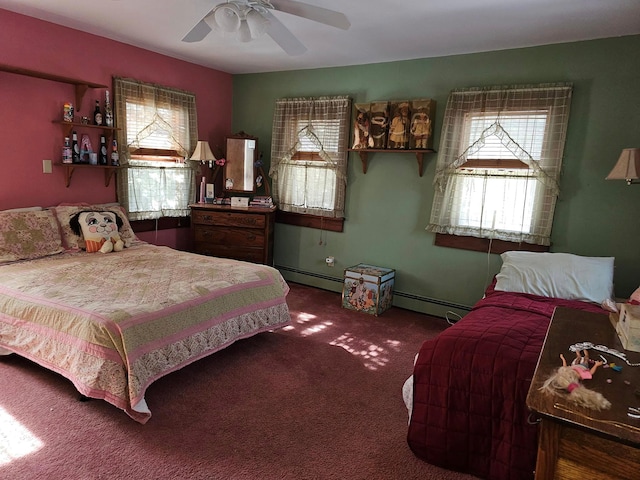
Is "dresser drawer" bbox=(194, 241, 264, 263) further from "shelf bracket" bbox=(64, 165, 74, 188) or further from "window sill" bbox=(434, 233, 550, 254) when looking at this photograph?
"window sill" bbox=(434, 233, 550, 254)

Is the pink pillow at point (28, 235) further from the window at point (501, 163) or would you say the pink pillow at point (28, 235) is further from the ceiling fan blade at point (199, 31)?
the window at point (501, 163)

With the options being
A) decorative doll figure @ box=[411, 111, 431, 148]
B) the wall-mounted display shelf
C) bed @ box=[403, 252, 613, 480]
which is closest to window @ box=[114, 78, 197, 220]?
the wall-mounted display shelf

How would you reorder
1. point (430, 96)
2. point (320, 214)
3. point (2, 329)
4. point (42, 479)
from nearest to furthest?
point (42, 479) < point (2, 329) < point (430, 96) < point (320, 214)

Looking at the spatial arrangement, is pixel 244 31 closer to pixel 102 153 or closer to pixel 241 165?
pixel 102 153

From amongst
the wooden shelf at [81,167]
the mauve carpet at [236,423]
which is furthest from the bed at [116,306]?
the wooden shelf at [81,167]

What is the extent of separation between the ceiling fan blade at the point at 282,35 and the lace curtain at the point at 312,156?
149 cm

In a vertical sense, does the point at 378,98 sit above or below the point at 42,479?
above

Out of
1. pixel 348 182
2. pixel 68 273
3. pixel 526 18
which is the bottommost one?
pixel 68 273

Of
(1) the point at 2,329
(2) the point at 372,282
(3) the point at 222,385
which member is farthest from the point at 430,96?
(1) the point at 2,329

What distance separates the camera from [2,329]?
2578mm

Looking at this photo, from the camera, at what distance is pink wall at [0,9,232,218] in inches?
127

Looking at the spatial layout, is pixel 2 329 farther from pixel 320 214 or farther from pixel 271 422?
pixel 320 214

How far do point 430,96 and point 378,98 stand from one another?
522mm

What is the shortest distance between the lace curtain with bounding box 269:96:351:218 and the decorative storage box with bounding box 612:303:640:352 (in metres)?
3.14
